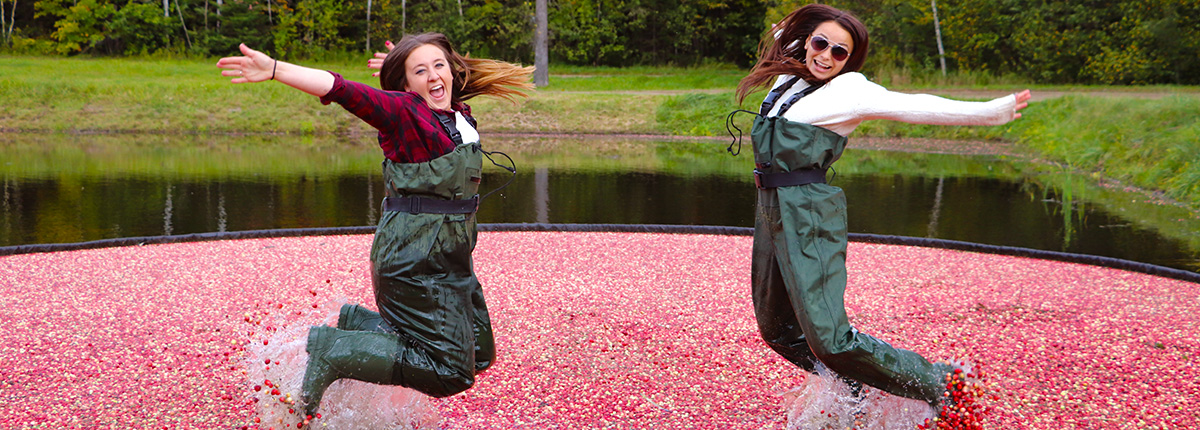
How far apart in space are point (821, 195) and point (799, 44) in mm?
595

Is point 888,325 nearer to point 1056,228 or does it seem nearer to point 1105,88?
point 1056,228

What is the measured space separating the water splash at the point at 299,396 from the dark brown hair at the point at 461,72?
0.88m

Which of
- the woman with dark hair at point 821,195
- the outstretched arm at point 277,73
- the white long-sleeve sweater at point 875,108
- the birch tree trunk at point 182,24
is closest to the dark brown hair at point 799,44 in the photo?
the woman with dark hair at point 821,195

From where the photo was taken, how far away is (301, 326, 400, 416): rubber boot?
2.87m

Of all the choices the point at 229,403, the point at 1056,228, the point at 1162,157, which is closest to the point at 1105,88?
the point at 1162,157

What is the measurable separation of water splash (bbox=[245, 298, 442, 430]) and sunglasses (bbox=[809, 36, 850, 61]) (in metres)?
1.89

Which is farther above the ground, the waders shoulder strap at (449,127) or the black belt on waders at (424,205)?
the waders shoulder strap at (449,127)

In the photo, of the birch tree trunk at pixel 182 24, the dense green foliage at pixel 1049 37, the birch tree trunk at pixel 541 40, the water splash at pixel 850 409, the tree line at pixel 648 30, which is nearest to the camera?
the water splash at pixel 850 409

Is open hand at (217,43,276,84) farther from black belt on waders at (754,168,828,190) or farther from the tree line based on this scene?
the tree line

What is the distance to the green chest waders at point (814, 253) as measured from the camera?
9.41 feet

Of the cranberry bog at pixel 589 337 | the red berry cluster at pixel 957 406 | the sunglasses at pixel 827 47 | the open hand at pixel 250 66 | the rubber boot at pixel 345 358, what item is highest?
the sunglasses at pixel 827 47

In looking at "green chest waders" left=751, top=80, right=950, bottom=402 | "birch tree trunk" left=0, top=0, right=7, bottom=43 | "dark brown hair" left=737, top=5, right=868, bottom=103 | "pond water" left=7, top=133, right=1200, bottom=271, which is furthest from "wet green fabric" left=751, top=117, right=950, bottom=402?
"birch tree trunk" left=0, top=0, right=7, bottom=43

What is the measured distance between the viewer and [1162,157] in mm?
12195

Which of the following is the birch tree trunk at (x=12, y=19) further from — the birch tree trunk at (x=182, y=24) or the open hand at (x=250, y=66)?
the open hand at (x=250, y=66)
